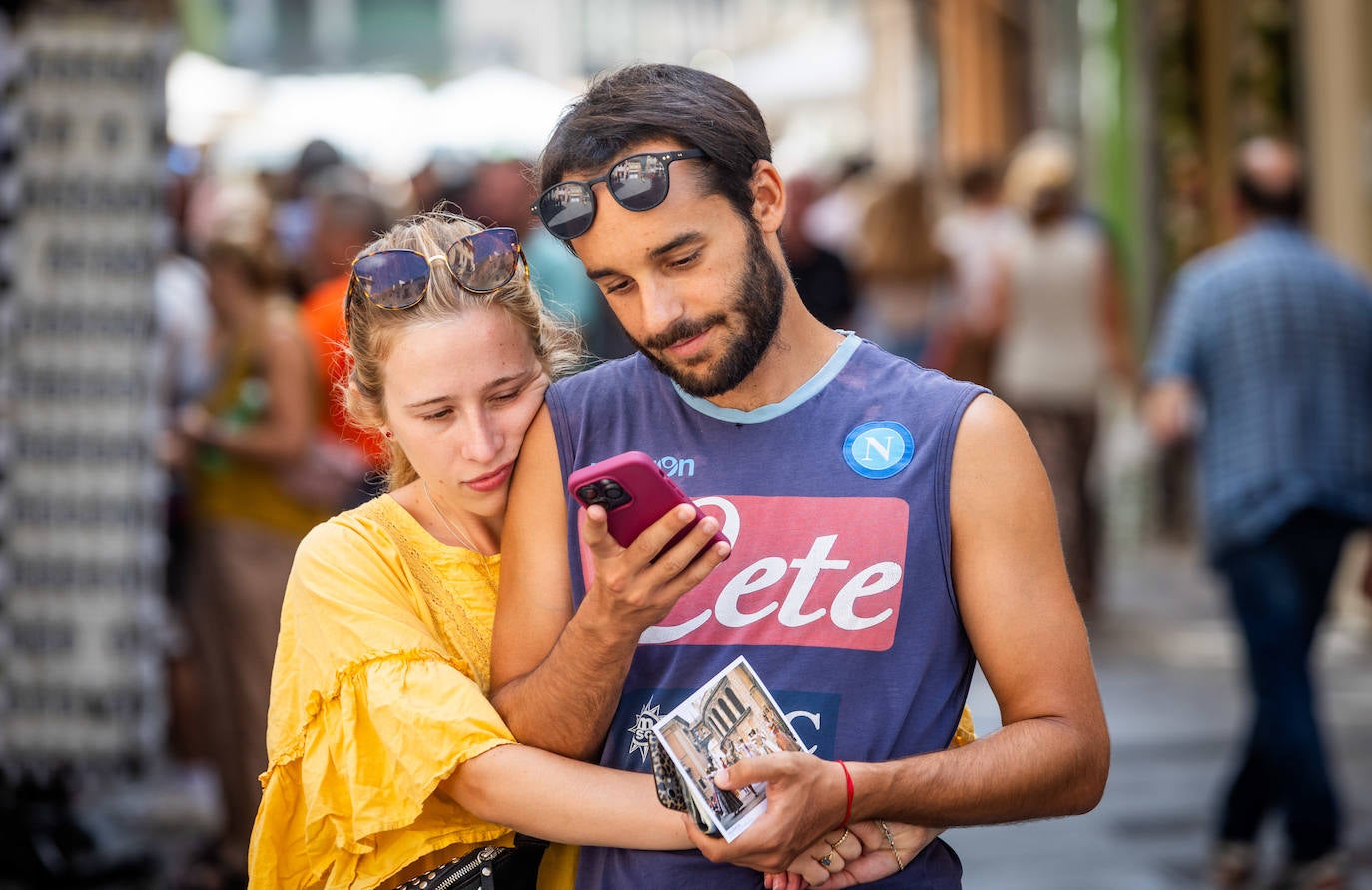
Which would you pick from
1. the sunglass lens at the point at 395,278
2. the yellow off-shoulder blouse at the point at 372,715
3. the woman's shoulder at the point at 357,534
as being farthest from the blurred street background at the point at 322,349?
the yellow off-shoulder blouse at the point at 372,715

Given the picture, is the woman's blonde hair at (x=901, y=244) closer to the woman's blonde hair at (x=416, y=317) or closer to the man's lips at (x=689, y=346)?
the woman's blonde hair at (x=416, y=317)

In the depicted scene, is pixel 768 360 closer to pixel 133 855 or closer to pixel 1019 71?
pixel 133 855

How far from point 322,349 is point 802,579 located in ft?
12.0

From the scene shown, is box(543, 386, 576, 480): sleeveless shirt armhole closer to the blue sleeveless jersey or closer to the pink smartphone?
the blue sleeveless jersey

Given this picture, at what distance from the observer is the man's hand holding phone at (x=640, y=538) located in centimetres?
209

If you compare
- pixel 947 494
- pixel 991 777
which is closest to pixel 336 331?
pixel 947 494

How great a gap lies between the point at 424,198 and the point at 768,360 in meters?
5.85

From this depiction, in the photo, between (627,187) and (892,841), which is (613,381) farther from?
(892,841)

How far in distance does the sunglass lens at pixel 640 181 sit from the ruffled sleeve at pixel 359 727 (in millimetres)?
620

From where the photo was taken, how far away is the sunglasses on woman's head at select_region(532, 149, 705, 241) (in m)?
2.33

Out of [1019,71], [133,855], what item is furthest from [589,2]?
[133,855]

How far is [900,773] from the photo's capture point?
2.20m

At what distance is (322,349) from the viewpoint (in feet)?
18.7

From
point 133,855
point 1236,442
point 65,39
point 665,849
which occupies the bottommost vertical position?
point 133,855
